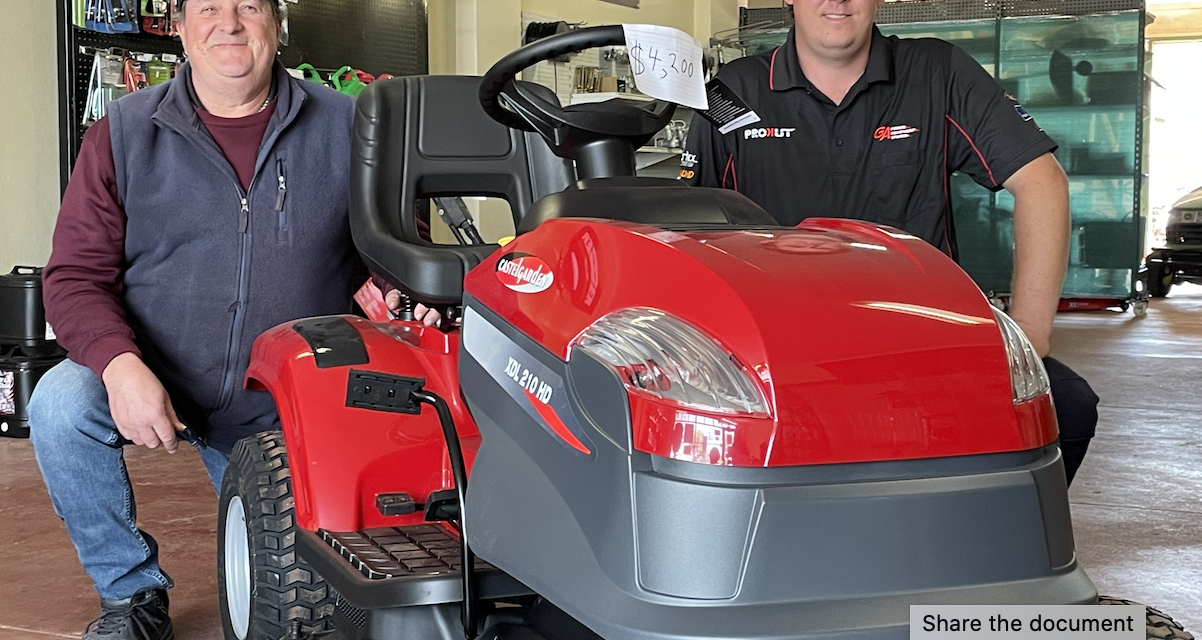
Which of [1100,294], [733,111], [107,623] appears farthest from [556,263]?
Answer: [1100,294]

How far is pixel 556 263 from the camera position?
1103mm

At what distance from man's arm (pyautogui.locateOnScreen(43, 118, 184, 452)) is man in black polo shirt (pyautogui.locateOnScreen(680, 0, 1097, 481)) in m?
0.93

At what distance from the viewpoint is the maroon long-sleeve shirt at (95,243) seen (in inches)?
75.4

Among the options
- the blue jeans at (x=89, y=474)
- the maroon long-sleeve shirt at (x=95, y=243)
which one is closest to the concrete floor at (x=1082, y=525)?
the blue jeans at (x=89, y=474)

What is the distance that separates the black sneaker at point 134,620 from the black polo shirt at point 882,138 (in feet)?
3.88

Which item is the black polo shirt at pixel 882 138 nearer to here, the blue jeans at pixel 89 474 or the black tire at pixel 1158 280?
the blue jeans at pixel 89 474

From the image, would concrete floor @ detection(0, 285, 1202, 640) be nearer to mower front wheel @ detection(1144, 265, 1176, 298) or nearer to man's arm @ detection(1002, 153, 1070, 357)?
man's arm @ detection(1002, 153, 1070, 357)

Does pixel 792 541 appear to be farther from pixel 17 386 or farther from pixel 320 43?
pixel 320 43

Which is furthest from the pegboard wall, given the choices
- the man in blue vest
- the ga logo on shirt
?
the ga logo on shirt

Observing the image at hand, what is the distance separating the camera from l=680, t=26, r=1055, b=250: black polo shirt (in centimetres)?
198

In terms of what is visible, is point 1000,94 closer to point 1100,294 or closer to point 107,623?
point 107,623

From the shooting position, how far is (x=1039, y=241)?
1.83 m

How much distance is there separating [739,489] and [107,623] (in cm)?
144

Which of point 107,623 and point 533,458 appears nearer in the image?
point 533,458
